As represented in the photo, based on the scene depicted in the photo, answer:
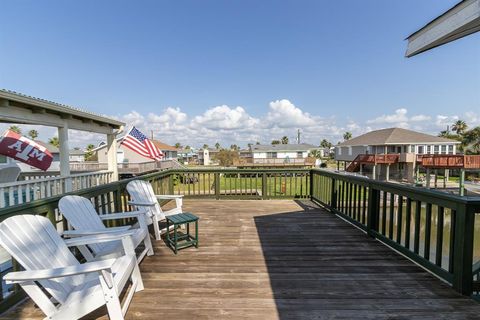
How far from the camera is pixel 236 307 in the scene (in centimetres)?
197

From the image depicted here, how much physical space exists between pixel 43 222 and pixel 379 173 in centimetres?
2668

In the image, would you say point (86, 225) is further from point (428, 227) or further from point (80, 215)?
point (428, 227)

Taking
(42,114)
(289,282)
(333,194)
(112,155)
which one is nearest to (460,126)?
(333,194)

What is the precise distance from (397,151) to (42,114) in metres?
26.5

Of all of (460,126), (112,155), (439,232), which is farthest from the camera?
(460,126)

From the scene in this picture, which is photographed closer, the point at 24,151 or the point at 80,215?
the point at 80,215

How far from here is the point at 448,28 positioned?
1991mm

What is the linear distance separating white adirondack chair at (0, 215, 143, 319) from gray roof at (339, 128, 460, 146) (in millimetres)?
25685

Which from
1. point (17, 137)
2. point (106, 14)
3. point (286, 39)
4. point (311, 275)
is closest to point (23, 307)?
point (311, 275)

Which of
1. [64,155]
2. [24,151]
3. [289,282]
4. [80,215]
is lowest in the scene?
[289,282]

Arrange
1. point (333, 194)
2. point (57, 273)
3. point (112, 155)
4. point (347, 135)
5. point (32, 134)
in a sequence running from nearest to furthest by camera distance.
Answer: point (57, 273) → point (333, 194) → point (112, 155) → point (32, 134) → point (347, 135)

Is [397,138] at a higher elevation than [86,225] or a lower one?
higher

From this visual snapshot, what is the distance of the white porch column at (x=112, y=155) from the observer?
26.6 feet

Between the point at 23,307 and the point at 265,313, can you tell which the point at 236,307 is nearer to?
the point at 265,313
